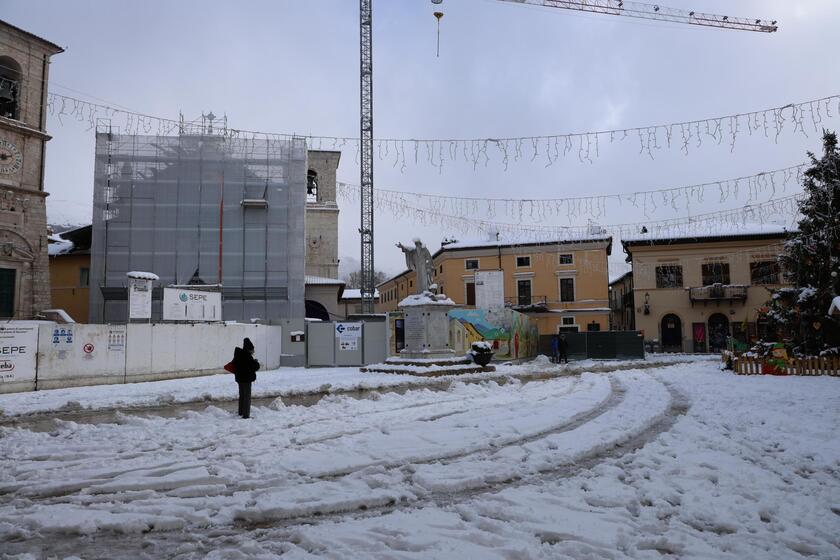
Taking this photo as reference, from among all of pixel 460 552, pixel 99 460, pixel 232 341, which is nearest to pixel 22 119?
pixel 232 341

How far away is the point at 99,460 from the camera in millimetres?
6645

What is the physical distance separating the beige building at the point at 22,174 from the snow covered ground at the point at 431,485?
1920 cm

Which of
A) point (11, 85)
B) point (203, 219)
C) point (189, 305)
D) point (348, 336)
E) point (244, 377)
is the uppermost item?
point (11, 85)

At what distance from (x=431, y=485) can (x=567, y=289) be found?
41647 millimetres

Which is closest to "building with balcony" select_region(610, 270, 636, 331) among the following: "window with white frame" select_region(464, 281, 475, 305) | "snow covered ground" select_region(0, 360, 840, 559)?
"window with white frame" select_region(464, 281, 475, 305)

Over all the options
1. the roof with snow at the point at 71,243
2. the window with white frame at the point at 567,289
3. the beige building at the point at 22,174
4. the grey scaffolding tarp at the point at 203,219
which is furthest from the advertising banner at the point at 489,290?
the beige building at the point at 22,174

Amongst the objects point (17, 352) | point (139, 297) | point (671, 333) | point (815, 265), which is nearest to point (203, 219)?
point (139, 297)

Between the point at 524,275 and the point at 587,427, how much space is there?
3834 cm

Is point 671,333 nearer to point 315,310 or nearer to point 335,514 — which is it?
point 315,310

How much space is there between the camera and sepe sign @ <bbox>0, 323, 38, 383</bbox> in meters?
13.6

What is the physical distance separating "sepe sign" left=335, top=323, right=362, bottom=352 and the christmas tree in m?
17.2

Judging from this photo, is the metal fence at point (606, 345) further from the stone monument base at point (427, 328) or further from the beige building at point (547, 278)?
the stone monument base at point (427, 328)

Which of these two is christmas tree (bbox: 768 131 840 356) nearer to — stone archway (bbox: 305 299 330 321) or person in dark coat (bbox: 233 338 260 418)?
person in dark coat (bbox: 233 338 260 418)

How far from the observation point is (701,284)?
4147 centimetres
